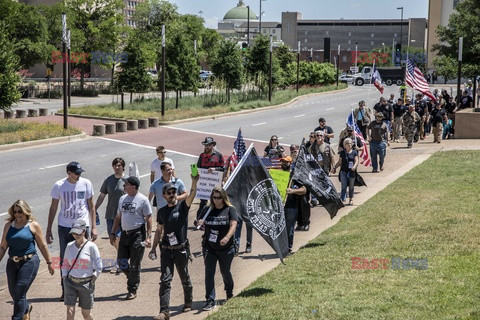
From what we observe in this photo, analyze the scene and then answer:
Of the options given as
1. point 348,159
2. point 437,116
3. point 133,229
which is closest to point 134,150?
point 437,116

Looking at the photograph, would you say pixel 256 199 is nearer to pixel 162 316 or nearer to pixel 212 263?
pixel 212 263

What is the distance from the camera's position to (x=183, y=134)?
34.6 metres

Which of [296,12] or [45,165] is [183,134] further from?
[296,12]

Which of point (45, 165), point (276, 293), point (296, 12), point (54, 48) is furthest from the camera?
point (296, 12)

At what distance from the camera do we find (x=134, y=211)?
34.2 feet

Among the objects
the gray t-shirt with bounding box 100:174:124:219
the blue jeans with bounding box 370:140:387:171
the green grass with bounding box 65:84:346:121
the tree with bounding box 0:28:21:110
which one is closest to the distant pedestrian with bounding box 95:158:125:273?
the gray t-shirt with bounding box 100:174:124:219

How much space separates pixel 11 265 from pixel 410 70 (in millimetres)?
25594

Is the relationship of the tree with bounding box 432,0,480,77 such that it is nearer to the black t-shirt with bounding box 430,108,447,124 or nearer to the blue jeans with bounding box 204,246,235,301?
the black t-shirt with bounding box 430,108,447,124

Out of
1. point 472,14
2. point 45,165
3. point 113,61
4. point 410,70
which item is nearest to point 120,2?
point 113,61

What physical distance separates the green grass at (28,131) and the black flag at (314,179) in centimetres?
1812

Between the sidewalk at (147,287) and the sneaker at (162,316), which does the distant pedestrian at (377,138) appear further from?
the sneaker at (162,316)

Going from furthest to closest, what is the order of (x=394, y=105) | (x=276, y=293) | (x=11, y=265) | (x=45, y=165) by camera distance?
(x=394, y=105) → (x=45, y=165) → (x=276, y=293) → (x=11, y=265)

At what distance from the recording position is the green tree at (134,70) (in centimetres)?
4500

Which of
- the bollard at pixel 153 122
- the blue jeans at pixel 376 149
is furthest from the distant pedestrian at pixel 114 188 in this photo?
the bollard at pixel 153 122
